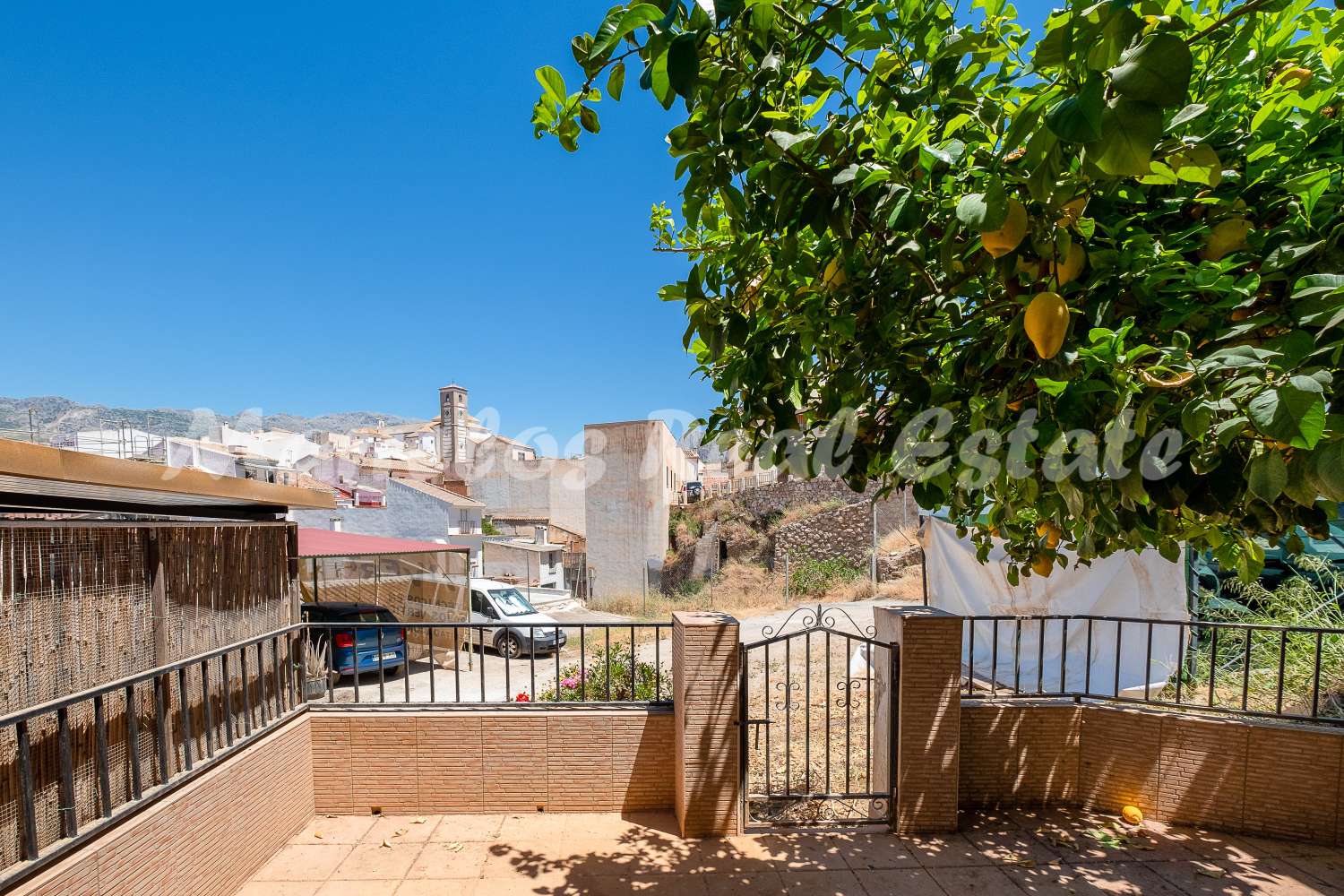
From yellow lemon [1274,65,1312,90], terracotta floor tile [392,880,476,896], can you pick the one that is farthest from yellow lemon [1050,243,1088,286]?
terracotta floor tile [392,880,476,896]

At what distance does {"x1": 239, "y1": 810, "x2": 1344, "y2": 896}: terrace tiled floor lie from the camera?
3.56m

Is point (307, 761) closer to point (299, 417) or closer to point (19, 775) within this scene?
point (19, 775)

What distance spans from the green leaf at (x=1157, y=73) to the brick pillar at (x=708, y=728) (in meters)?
3.46

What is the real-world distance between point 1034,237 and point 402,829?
466 cm

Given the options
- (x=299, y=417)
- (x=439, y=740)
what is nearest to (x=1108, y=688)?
(x=439, y=740)

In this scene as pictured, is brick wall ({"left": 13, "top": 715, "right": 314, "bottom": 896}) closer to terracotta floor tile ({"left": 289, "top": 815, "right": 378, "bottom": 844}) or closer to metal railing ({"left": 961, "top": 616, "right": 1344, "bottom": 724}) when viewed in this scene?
terracotta floor tile ({"left": 289, "top": 815, "right": 378, "bottom": 844})

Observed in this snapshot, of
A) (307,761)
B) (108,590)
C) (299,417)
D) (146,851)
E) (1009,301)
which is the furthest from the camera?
(299,417)

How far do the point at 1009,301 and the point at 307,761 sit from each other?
4.83 meters

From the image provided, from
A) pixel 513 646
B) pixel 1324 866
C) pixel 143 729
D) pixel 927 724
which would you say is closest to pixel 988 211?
pixel 927 724

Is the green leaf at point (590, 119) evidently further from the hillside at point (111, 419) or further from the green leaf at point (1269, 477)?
the hillside at point (111, 419)

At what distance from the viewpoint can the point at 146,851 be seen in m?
2.98

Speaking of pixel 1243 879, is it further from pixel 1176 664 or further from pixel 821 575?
pixel 821 575

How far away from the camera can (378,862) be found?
12.4 feet

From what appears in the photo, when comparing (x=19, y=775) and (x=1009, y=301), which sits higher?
(x=1009, y=301)
